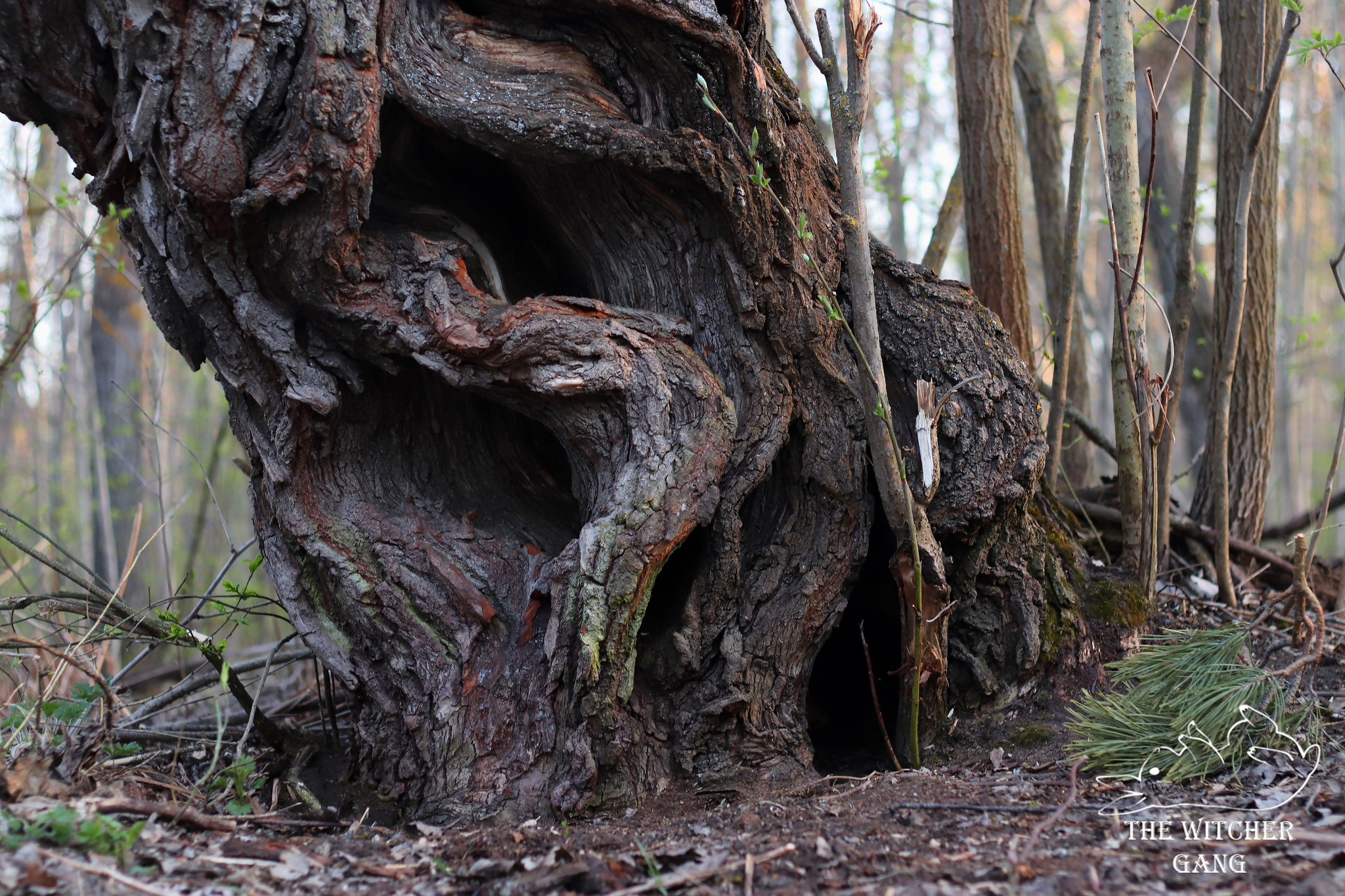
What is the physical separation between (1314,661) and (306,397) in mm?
3253

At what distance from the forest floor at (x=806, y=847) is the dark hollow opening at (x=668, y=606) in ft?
1.38

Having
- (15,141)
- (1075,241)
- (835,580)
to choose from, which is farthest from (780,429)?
(15,141)

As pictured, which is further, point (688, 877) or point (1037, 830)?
point (1037, 830)

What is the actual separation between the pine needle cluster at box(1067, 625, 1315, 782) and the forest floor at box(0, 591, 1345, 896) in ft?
0.24

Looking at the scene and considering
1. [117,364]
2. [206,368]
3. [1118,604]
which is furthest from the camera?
[206,368]

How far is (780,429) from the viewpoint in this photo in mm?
2859

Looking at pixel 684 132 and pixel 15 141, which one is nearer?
pixel 684 132

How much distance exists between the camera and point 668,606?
293cm

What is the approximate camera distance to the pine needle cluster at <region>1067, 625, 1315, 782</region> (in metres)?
2.31

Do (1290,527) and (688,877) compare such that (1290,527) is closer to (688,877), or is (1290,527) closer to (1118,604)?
(1118,604)

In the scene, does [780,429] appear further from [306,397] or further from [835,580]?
[306,397]

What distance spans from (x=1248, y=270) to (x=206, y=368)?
15.9 metres

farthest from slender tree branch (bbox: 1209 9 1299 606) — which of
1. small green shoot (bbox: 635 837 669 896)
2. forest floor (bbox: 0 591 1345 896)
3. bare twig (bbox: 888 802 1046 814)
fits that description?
small green shoot (bbox: 635 837 669 896)

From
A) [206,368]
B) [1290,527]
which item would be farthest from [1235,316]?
[206,368]
